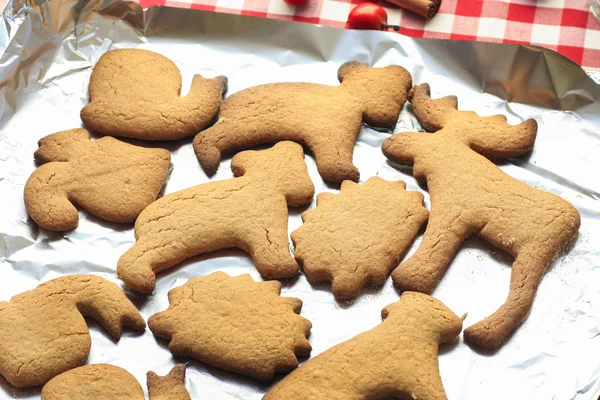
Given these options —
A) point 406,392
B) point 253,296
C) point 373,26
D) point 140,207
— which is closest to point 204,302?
point 253,296

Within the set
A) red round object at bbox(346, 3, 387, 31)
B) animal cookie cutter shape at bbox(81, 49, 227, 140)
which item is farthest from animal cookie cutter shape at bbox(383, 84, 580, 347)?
animal cookie cutter shape at bbox(81, 49, 227, 140)

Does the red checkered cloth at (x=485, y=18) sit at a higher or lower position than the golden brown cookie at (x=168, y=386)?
higher

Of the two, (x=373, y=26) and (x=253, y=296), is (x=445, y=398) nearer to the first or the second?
(x=253, y=296)

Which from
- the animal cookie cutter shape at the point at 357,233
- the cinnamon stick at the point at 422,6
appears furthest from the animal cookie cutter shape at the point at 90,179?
the cinnamon stick at the point at 422,6

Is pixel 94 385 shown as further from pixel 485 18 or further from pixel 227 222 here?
pixel 485 18

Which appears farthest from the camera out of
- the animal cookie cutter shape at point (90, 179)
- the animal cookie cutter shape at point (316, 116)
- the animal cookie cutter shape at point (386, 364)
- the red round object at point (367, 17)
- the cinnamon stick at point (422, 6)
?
the cinnamon stick at point (422, 6)

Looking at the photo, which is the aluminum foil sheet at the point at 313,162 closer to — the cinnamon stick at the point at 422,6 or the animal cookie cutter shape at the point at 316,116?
the animal cookie cutter shape at the point at 316,116
